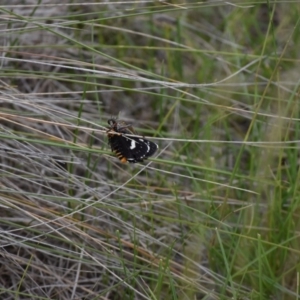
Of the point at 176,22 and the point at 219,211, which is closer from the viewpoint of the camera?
the point at 219,211

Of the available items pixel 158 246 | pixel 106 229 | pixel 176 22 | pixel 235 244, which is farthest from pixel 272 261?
pixel 176 22

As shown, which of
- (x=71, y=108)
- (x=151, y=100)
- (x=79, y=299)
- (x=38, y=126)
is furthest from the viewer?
(x=151, y=100)

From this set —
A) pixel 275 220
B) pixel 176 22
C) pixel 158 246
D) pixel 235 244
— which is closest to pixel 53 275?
pixel 158 246

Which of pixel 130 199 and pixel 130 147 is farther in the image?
pixel 130 199

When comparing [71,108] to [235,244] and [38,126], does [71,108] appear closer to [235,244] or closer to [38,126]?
[38,126]

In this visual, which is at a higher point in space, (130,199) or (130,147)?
(130,147)

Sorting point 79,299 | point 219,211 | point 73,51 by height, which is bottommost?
point 79,299

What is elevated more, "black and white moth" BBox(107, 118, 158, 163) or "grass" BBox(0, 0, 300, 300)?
"black and white moth" BBox(107, 118, 158, 163)

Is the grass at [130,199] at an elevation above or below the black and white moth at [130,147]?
below

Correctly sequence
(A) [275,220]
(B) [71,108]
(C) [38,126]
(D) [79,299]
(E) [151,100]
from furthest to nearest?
1. (E) [151,100]
2. (B) [71,108]
3. (C) [38,126]
4. (A) [275,220]
5. (D) [79,299]

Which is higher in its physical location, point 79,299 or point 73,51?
point 73,51
